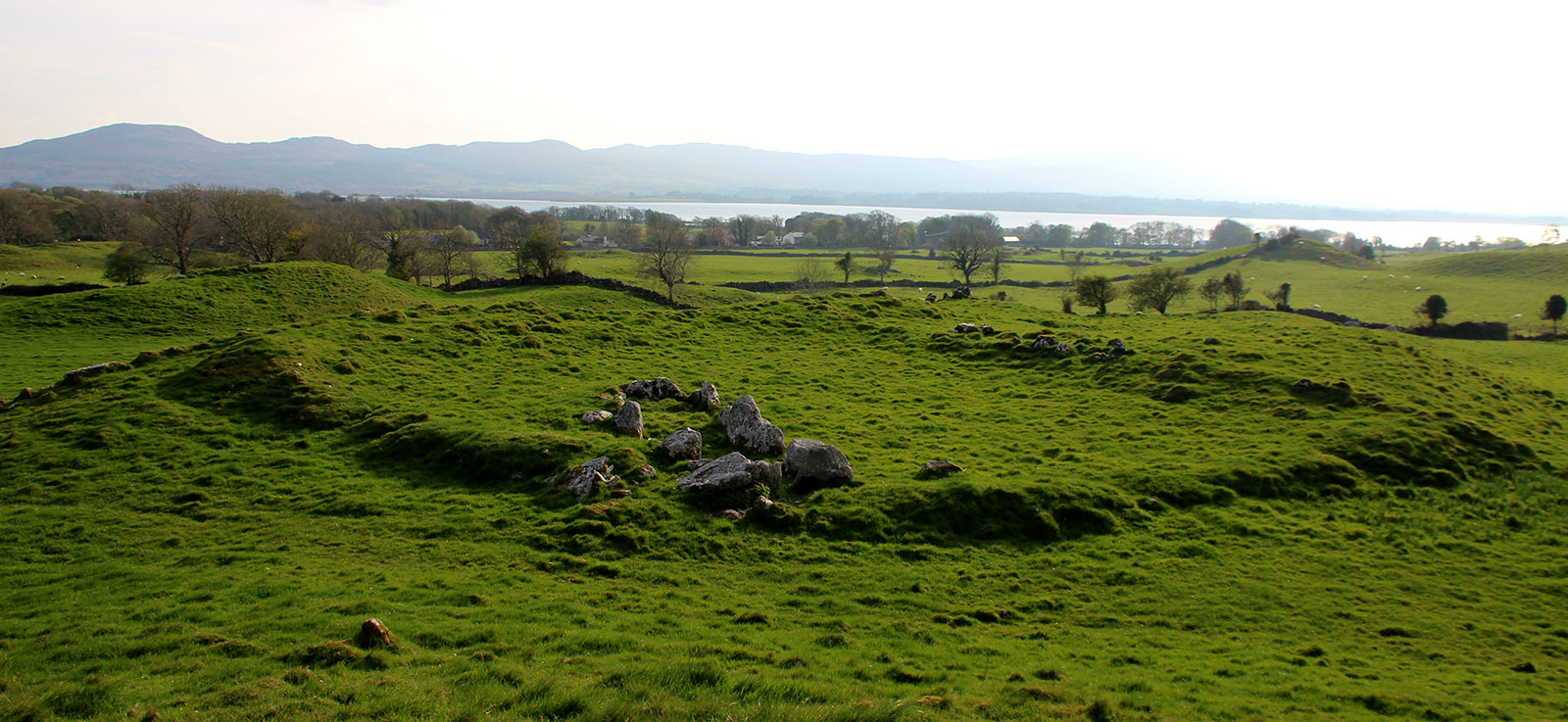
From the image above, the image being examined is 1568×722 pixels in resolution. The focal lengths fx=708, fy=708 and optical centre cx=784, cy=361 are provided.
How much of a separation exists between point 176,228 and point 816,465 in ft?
237

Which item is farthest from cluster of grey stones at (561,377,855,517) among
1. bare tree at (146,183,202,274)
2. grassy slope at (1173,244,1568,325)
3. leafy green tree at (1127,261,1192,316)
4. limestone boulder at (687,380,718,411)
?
grassy slope at (1173,244,1568,325)

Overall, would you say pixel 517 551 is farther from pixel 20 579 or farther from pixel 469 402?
pixel 469 402

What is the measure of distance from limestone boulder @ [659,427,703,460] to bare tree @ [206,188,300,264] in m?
61.4

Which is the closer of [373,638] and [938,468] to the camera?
[373,638]

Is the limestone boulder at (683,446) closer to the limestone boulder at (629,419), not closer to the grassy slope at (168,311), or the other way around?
the limestone boulder at (629,419)

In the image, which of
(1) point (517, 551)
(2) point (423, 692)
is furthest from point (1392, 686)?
(1) point (517, 551)

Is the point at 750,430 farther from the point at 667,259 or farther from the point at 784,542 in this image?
the point at 667,259

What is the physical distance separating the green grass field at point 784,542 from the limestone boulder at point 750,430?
741 mm

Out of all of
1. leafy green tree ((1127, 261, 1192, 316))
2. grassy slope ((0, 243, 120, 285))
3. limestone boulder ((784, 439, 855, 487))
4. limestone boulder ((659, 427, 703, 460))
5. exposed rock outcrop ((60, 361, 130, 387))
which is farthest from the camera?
leafy green tree ((1127, 261, 1192, 316))

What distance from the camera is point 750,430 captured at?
2075cm

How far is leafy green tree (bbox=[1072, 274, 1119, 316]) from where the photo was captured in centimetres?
6125

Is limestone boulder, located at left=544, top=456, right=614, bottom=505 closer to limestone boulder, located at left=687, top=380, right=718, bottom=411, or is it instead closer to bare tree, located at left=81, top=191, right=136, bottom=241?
limestone boulder, located at left=687, top=380, right=718, bottom=411

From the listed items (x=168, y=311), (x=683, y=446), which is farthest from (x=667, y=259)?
(x=683, y=446)

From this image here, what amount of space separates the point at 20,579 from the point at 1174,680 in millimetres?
19971
